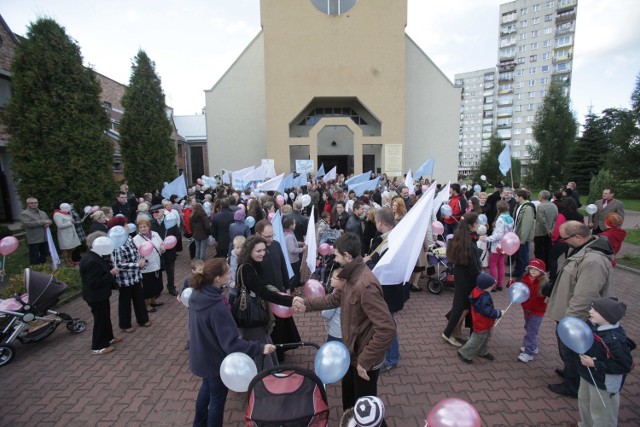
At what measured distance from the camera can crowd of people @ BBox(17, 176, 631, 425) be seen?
2.74m

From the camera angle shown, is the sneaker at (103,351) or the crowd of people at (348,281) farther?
the sneaker at (103,351)

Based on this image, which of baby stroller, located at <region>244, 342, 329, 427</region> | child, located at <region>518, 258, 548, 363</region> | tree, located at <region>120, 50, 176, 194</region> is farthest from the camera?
tree, located at <region>120, 50, 176, 194</region>

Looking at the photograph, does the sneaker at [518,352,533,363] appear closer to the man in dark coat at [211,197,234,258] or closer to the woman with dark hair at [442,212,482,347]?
the woman with dark hair at [442,212,482,347]

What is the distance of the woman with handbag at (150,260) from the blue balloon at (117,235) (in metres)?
0.51

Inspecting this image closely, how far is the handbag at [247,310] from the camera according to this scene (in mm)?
3391

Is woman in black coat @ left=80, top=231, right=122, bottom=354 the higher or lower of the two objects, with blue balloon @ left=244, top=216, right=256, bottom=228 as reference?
lower

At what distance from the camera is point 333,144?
29344 mm

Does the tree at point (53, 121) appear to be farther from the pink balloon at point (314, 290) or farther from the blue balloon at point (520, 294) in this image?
the blue balloon at point (520, 294)

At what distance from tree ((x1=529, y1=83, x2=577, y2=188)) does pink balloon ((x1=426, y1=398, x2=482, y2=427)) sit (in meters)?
37.2

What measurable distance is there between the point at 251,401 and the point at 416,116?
28.1 metres

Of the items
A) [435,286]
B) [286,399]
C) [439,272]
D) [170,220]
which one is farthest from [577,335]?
[170,220]

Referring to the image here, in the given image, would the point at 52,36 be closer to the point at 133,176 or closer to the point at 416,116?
the point at 133,176

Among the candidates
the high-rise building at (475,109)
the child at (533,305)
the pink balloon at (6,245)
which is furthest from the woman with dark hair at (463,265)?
the high-rise building at (475,109)

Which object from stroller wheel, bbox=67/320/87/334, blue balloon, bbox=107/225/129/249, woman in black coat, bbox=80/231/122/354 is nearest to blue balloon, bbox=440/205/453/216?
blue balloon, bbox=107/225/129/249
